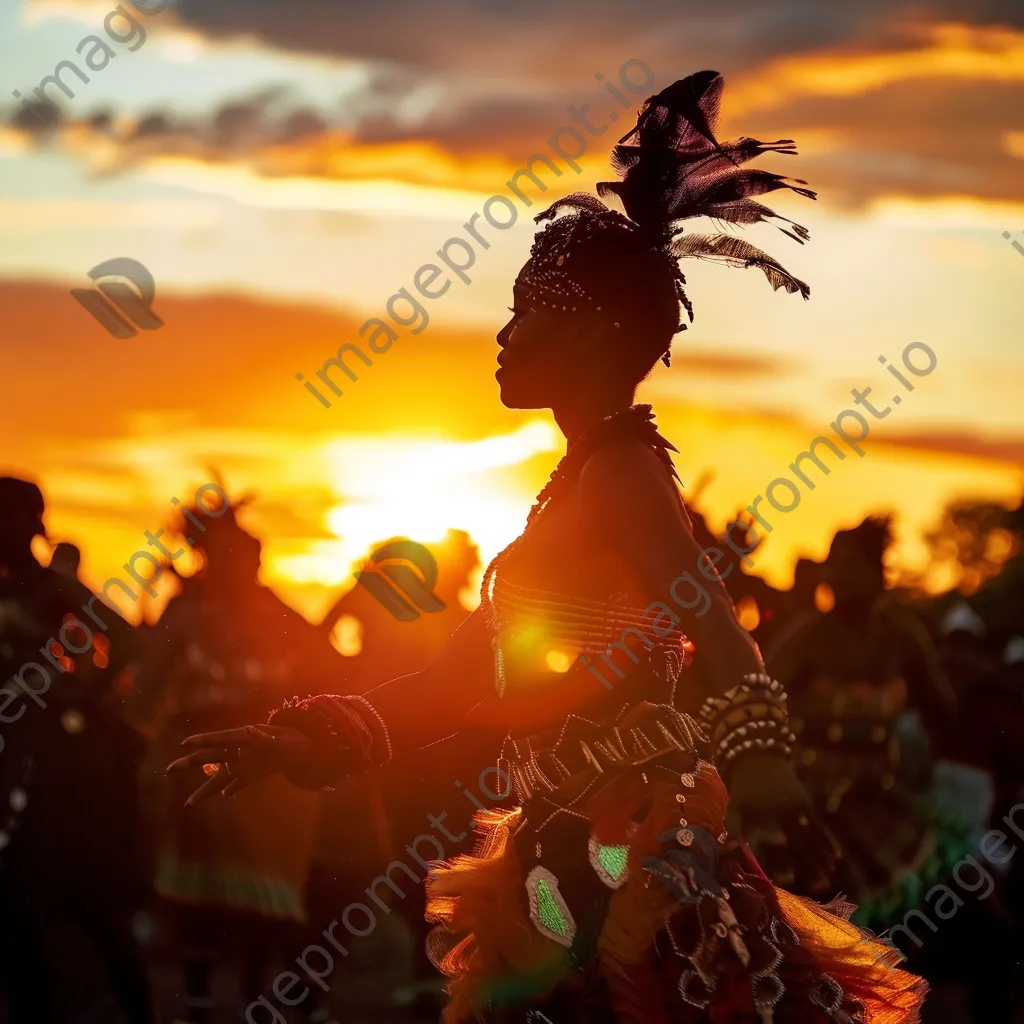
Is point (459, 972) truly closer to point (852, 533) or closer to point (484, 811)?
point (484, 811)

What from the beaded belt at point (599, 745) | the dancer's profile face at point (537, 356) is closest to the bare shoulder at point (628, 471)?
the dancer's profile face at point (537, 356)

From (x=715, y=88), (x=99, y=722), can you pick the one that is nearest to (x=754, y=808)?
(x=715, y=88)

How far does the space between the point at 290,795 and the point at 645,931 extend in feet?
21.5

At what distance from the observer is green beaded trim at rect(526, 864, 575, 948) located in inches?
152

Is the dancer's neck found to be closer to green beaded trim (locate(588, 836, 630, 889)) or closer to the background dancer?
the background dancer

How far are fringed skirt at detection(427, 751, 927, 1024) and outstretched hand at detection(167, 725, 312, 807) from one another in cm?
52

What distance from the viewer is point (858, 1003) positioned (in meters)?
3.70

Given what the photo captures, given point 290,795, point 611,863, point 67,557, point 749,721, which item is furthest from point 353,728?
point 67,557

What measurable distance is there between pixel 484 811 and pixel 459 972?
44 centimetres

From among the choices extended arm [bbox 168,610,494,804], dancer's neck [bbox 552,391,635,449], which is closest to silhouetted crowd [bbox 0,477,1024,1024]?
extended arm [bbox 168,610,494,804]

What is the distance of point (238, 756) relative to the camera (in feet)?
13.1

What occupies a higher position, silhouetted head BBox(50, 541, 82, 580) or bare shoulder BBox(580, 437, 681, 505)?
silhouetted head BBox(50, 541, 82, 580)

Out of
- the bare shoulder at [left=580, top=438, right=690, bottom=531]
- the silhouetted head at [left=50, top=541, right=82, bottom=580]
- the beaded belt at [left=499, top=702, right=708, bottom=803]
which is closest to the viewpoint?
the bare shoulder at [left=580, top=438, right=690, bottom=531]

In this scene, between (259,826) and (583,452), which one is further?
(259,826)
